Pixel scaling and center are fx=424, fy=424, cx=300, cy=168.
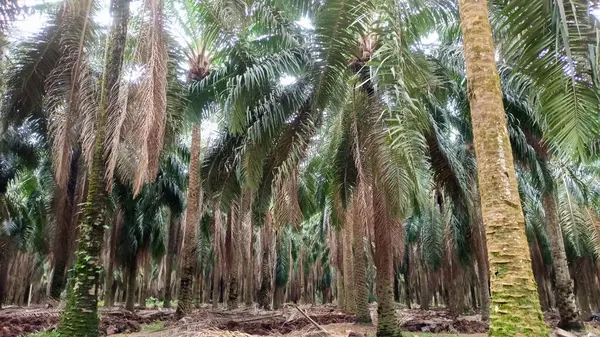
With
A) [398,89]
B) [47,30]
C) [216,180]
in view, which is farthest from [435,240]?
[47,30]

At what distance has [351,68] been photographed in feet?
31.9

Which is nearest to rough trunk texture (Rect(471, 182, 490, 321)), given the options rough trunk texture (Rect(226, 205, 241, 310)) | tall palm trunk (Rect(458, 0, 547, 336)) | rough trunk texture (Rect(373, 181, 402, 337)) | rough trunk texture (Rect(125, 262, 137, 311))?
rough trunk texture (Rect(373, 181, 402, 337))

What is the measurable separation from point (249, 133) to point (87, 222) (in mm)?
3923

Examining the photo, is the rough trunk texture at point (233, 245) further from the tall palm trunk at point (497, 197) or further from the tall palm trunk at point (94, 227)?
the tall palm trunk at point (497, 197)

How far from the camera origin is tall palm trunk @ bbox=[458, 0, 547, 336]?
3242 millimetres

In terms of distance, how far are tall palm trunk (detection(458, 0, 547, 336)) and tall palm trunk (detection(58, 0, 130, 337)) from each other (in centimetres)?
606

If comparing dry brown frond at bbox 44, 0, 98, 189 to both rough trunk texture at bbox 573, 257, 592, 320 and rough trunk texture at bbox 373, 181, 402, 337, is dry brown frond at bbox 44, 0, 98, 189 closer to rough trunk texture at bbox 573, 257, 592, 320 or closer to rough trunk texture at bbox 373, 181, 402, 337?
rough trunk texture at bbox 373, 181, 402, 337

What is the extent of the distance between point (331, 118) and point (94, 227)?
6.17 metres

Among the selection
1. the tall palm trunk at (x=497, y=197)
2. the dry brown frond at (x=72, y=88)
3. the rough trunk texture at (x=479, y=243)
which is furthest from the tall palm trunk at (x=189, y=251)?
the tall palm trunk at (x=497, y=197)

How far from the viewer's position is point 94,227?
7.18 m

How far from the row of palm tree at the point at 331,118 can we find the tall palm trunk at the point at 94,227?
25 mm

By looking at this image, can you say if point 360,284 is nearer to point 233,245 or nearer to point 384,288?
point 384,288

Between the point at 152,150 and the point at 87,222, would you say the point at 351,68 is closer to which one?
the point at 152,150

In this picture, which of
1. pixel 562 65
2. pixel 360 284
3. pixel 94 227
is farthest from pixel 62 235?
pixel 562 65
